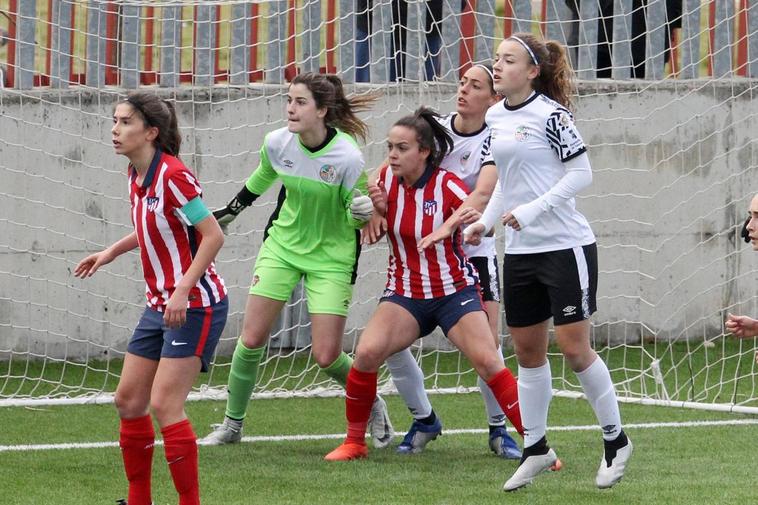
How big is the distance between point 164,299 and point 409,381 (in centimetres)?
190

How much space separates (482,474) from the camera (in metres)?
6.18

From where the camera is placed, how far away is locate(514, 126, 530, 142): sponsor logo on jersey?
552cm

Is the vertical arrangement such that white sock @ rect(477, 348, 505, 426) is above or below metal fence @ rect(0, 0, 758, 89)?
below

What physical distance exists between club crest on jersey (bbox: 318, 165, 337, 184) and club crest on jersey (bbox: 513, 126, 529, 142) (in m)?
1.30

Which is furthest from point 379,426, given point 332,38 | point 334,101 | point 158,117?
point 332,38

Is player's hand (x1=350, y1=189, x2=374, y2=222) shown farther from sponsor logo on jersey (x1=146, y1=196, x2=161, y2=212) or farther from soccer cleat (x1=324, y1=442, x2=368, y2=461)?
sponsor logo on jersey (x1=146, y1=196, x2=161, y2=212)

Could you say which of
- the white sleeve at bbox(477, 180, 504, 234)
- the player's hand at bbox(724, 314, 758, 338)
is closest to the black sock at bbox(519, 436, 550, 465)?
the white sleeve at bbox(477, 180, 504, 234)

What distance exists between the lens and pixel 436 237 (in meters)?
6.03

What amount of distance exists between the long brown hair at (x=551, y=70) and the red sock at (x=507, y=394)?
1.25 meters

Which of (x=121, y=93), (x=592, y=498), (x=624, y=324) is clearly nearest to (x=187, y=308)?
(x=592, y=498)

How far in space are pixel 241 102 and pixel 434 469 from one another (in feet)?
14.1

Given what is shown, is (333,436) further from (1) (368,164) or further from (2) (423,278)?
(1) (368,164)

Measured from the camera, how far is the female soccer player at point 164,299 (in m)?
5.04

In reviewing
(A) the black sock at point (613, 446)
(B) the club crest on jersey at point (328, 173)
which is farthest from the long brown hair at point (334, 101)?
(A) the black sock at point (613, 446)
